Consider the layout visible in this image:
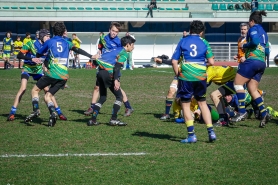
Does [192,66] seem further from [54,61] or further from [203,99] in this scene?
[54,61]

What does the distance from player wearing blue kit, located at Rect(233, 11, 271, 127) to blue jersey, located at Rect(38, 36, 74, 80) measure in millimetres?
3240

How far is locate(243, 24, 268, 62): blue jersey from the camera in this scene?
10.3 metres

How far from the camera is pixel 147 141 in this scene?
9094mm

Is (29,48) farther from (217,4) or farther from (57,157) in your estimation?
(217,4)

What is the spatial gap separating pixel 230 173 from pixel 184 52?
2.52 m

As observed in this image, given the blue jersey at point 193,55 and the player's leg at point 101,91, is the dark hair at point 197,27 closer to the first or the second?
the blue jersey at point 193,55

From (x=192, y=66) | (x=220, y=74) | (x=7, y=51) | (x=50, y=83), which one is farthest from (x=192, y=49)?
(x=7, y=51)

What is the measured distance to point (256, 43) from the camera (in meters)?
10.3

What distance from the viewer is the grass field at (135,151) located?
6.73 metres

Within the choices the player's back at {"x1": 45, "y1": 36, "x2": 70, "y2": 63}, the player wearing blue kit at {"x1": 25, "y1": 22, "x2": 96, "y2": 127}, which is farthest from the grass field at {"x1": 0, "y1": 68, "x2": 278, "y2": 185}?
the player's back at {"x1": 45, "y1": 36, "x2": 70, "y2": 63}

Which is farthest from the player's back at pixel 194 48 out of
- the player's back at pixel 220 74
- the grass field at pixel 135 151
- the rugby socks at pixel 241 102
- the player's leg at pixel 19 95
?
the player's leg at pixel 19 95

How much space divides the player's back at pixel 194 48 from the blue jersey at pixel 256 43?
1.82 meters

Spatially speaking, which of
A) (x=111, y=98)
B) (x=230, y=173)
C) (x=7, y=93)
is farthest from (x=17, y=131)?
(x=7, y=93)

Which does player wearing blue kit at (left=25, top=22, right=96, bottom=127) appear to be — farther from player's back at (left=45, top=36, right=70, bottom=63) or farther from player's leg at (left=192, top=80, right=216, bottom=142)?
player's leg at (left=192, top=80, right=216, bottom=142)
